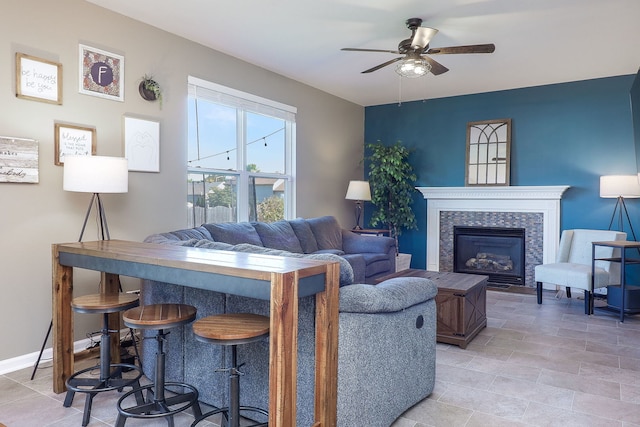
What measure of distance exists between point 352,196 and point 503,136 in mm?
2291

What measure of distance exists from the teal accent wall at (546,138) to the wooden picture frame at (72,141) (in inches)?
156

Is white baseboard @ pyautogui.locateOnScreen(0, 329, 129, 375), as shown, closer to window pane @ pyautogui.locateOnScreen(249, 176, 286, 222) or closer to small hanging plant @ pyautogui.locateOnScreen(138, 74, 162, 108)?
small hanging plant @ pyautogui.locateOnScreen(138, 74, 162, 108)

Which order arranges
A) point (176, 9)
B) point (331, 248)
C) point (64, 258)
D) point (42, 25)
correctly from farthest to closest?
point (331, 248), point (176, 9), point (42, 25), point (64, 258)

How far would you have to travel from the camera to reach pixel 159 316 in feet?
6.88

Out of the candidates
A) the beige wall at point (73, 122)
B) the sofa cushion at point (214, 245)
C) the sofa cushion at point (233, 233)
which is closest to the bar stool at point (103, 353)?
the sofa cushion at point (214, 245)

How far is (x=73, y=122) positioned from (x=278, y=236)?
87.1 inches

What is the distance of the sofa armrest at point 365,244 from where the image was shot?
17.8 feet

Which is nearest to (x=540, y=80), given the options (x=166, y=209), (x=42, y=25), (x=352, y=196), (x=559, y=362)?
(x=352, y=196)

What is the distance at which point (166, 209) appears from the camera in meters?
3.99

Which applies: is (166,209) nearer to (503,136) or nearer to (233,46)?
(233,46)

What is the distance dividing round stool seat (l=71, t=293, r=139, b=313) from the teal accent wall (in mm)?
4455

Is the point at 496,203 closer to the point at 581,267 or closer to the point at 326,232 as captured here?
→ the point at 581,267

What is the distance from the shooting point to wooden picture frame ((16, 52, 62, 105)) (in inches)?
117

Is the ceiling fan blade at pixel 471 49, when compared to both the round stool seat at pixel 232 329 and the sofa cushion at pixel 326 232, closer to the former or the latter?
the sofa cushion at pixel 326 232
